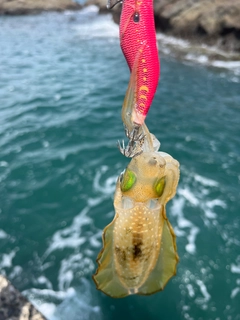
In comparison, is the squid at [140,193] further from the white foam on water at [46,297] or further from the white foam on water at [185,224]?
the white foam on water at [185,224]

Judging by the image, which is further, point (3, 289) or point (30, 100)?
point (30, 100)

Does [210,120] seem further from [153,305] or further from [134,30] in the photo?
[134,30]

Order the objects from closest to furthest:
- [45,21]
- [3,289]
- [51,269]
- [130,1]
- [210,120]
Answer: [130,1] → [3,289] → [51,269] → [210,120] → [45,21]

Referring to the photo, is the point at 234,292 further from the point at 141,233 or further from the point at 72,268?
the point at 141,233

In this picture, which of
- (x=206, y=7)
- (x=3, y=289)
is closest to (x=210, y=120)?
(x=3, y=289)

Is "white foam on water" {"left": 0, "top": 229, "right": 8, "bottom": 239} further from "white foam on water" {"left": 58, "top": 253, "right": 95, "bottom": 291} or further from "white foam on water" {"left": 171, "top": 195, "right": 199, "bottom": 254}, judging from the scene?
"white foam on water" {"left": 171, "top": 195, "right": 199, "bottom": 254}

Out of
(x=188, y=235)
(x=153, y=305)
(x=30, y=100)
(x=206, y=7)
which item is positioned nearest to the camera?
(x=153, y=305)
